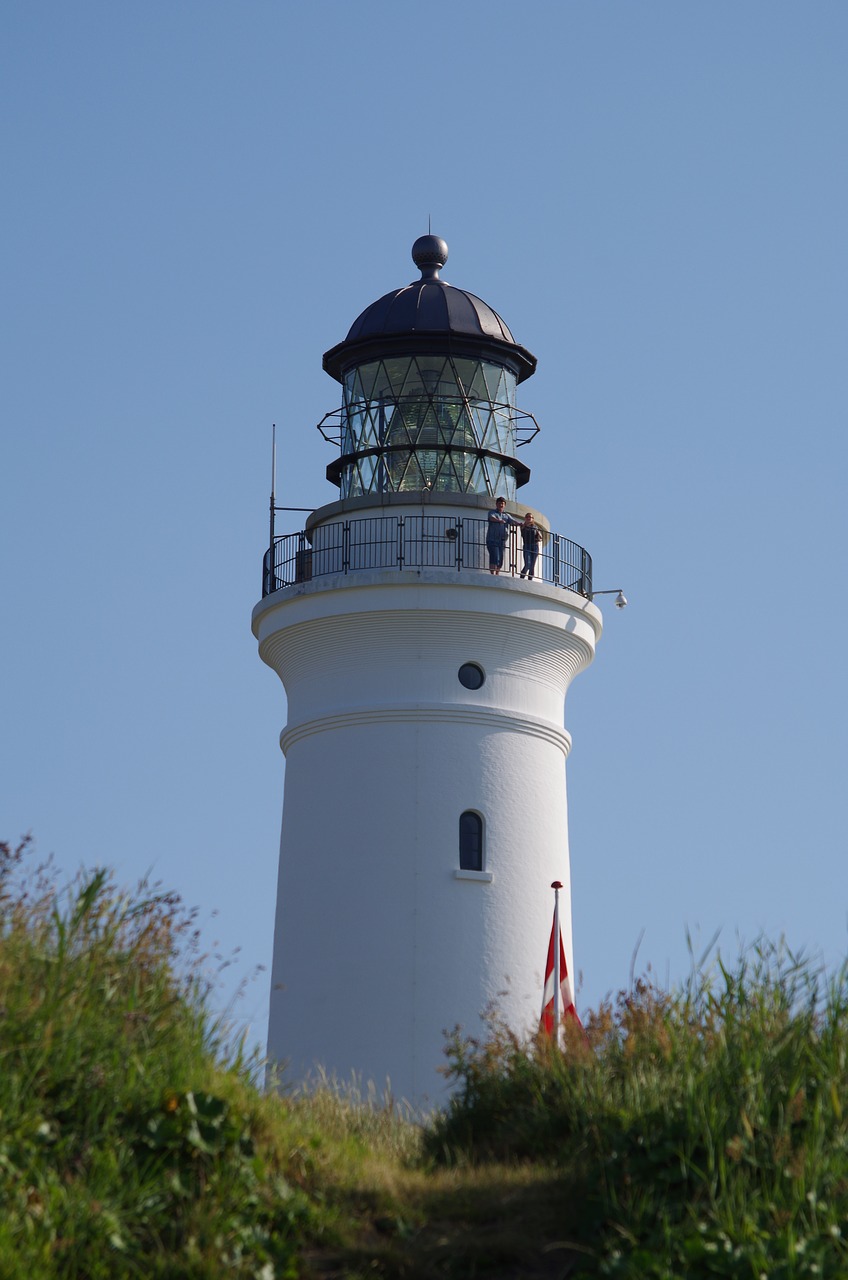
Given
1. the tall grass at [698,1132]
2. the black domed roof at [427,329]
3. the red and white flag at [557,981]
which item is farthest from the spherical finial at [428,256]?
the tall grass at [698,1132]

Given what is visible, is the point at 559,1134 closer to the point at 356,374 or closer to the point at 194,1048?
the point at 194,1048

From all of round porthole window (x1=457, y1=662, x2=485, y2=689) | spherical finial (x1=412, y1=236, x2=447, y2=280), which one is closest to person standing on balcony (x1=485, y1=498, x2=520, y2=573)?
round porthole window (x1=457, y1=662, x2=485, y2=689)

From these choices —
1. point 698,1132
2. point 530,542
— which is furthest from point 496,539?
point 698,1132

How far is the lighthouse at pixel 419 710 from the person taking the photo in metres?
19.4

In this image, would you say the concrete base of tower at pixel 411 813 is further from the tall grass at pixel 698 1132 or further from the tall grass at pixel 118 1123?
the tall grass at pixel 118 1123

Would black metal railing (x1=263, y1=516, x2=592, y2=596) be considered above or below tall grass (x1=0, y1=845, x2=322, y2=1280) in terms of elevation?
above

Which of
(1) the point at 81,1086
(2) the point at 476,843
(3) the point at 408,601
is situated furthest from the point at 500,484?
(1) the point at 81,1086

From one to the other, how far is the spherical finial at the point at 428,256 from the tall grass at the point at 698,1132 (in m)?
13.0

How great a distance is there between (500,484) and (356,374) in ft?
7.12

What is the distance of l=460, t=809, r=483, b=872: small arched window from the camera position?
19984 millimetres

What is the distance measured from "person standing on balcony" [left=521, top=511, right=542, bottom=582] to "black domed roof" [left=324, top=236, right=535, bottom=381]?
7.27 feet

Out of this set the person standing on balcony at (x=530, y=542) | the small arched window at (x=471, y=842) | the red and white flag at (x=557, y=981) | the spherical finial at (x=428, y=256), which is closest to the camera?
the red and white flag at (x=557, y=981)

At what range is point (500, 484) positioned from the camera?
22.1 metres

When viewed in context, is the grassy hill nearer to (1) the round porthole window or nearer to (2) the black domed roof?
(1) the round porthole window
